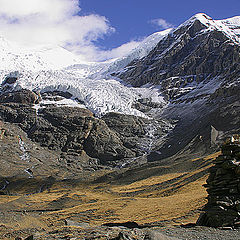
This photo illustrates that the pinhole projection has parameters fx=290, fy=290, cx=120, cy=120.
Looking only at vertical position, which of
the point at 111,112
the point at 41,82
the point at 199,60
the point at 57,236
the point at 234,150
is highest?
the point at 199,60

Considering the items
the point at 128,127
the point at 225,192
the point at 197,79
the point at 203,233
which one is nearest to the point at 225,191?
the point at 225,192

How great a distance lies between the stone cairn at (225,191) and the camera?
14523 mm

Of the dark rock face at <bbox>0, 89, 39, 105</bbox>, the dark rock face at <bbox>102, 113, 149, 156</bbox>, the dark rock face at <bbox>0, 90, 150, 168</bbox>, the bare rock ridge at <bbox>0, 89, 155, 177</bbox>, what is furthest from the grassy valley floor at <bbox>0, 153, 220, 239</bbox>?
the dark rock face at <bbox>0, 89, 39, 105</bbox>

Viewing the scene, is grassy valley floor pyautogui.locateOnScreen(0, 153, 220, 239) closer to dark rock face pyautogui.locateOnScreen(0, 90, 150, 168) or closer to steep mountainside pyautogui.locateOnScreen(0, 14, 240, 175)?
steep mountainside pyautogui.locateOnScreen(0, 14, 240, 175)

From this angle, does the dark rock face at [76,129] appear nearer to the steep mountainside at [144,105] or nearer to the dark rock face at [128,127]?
the dark rock face at [128,127]

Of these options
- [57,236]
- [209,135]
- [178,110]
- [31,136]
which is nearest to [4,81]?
[31,136]

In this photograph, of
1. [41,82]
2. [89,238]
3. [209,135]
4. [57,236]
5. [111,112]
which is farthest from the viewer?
[41,82]

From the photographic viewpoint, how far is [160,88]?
554ft

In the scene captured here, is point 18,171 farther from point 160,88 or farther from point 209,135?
point 160,88

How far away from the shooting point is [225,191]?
604 inches

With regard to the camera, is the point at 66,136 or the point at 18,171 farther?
the point at 66,136

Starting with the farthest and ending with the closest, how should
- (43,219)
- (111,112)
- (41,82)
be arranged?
1. (41,82)
2. (111,112)
3. (43,219)

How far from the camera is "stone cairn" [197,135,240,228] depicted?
14523 mm

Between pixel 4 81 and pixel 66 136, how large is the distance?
79.6 metres
